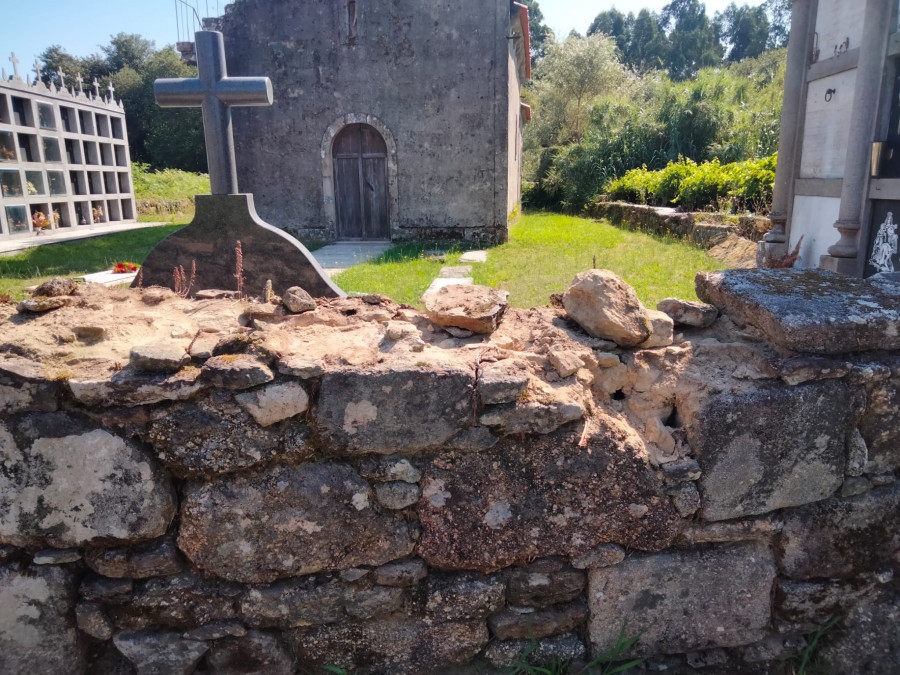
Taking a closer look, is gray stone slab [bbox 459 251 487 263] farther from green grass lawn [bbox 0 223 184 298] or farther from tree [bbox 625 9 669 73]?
tree [bbox 625 9 669 73]

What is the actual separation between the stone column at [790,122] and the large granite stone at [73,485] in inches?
253

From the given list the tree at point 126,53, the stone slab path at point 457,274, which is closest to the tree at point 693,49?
the tree at point 126,53

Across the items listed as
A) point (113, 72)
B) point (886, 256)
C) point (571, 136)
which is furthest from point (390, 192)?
point (113, 72)

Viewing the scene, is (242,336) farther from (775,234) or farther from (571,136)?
(571,136)

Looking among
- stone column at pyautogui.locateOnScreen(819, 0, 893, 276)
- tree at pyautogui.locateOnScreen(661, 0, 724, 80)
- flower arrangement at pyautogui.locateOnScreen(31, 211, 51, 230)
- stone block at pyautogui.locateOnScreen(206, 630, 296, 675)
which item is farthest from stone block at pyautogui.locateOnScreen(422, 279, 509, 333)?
tree at pyautogui.locateOnScreen(661, 0, 724, 80)

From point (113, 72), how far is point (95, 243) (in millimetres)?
27186

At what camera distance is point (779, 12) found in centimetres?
4956

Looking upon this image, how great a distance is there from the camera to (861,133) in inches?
199

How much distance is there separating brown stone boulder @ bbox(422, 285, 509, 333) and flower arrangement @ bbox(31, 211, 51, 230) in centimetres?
1025

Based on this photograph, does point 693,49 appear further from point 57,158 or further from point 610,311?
point 610,311

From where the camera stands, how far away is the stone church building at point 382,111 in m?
10.3

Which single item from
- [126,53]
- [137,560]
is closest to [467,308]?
[137,560]

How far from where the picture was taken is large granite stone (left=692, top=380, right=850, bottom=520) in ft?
6.56

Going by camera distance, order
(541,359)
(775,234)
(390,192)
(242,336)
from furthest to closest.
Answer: (390,192) < (775,234) < (541,359) < (242,336)
